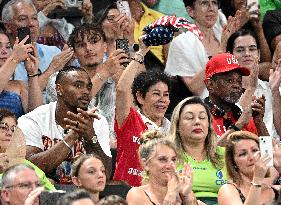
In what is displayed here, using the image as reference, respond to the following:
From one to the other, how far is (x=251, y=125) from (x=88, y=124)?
1838 millimetres

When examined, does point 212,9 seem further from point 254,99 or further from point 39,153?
point 39,153

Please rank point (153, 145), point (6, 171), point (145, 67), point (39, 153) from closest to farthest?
1. point (6, 171)
2. point (153, 145)
3. point (39, 153)
4. point (145, 67)

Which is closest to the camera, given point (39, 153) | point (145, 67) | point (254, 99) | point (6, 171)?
point (6, 171)

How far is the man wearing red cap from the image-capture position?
35.3 ft

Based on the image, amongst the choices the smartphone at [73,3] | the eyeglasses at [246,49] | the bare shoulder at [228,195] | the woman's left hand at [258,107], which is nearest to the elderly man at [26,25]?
the smartphone at [73,3]

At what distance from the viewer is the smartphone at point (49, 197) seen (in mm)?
8047

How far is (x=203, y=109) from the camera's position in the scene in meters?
9.98

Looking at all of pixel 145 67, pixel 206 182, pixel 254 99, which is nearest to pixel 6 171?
pixel 206 182

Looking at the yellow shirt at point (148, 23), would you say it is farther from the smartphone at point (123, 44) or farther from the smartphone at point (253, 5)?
the smartphone at point (123, 44)

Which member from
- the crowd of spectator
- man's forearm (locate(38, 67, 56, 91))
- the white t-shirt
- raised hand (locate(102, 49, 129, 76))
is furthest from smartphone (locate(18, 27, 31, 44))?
the white t-shirt

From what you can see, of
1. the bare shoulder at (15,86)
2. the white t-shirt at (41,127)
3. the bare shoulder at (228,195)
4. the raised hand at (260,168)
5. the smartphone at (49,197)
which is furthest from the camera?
the bare shoulder at (15,86)

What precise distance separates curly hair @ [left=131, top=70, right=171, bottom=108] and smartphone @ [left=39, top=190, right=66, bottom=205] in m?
2.55

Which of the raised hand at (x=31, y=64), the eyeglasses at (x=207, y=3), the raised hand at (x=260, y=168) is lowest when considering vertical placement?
the raised hand at (x=260, y=168)

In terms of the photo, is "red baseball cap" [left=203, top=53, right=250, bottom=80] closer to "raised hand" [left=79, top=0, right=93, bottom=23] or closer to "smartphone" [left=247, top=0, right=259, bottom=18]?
"smartphone" [left=247, top=0, right=259, bottom=18]
